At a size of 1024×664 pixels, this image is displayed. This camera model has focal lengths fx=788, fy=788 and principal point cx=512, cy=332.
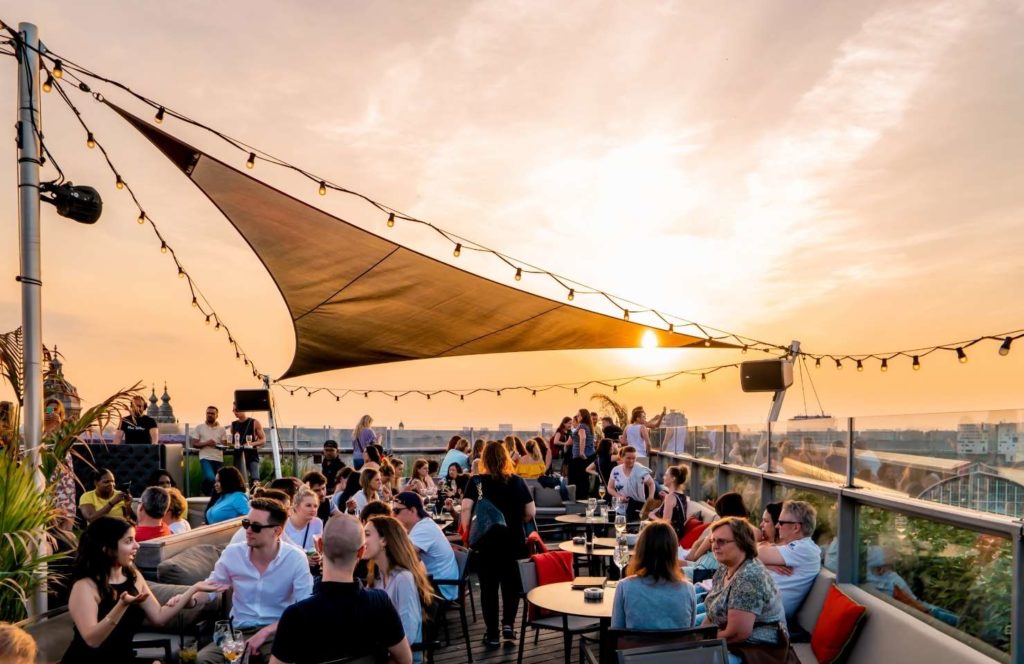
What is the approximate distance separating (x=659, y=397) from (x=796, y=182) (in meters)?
6.86

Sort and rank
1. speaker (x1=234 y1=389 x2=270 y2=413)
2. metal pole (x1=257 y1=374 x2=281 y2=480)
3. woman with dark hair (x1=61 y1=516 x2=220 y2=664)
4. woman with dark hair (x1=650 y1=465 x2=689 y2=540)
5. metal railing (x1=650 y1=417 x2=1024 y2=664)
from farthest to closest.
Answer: speaker (x1=234 y1=389 x2=270 y2=413) < metal pole (x1=257 y1=374 x2=281 y2=480) < woman with dark hair (x1=650 y1=465 x2=689 y2=540) < woman with dark hair (x1=61 y1=516 x2=220 y2=664) < metal railing (x1=650 y1=417 x2=1024 y2=664)

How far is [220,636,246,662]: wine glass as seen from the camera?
3.06m

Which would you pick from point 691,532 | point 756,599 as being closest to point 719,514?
point 691,532

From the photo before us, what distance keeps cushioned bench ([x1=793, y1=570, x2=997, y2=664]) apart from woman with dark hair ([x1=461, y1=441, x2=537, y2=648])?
2.11 m

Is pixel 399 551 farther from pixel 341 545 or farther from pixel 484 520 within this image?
pixel 484 520

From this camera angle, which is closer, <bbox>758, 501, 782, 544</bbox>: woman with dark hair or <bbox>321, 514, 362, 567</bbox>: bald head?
<bbox>321, 514, 362, 567</bbox>: bald head

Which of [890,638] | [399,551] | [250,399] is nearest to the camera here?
[399,551]

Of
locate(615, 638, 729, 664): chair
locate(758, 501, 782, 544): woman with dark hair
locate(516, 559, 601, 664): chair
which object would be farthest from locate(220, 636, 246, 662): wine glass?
locate(758, 501, 782, 544): woman with dark hair

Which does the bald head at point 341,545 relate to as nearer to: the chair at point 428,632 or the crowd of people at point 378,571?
the crowd of people at point 378,571

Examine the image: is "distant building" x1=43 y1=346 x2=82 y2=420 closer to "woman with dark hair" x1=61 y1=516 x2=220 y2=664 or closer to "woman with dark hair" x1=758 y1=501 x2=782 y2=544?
"woman with dark hair" x1=61 y1=516 x2=220 y2=664

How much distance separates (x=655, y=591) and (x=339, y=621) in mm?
1576

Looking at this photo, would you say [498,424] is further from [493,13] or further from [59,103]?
[59,103]

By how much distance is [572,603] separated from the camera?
14.9 feet

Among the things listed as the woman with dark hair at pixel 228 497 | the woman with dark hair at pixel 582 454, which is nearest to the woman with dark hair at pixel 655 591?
the woman with dark hair at pixel 228 497
